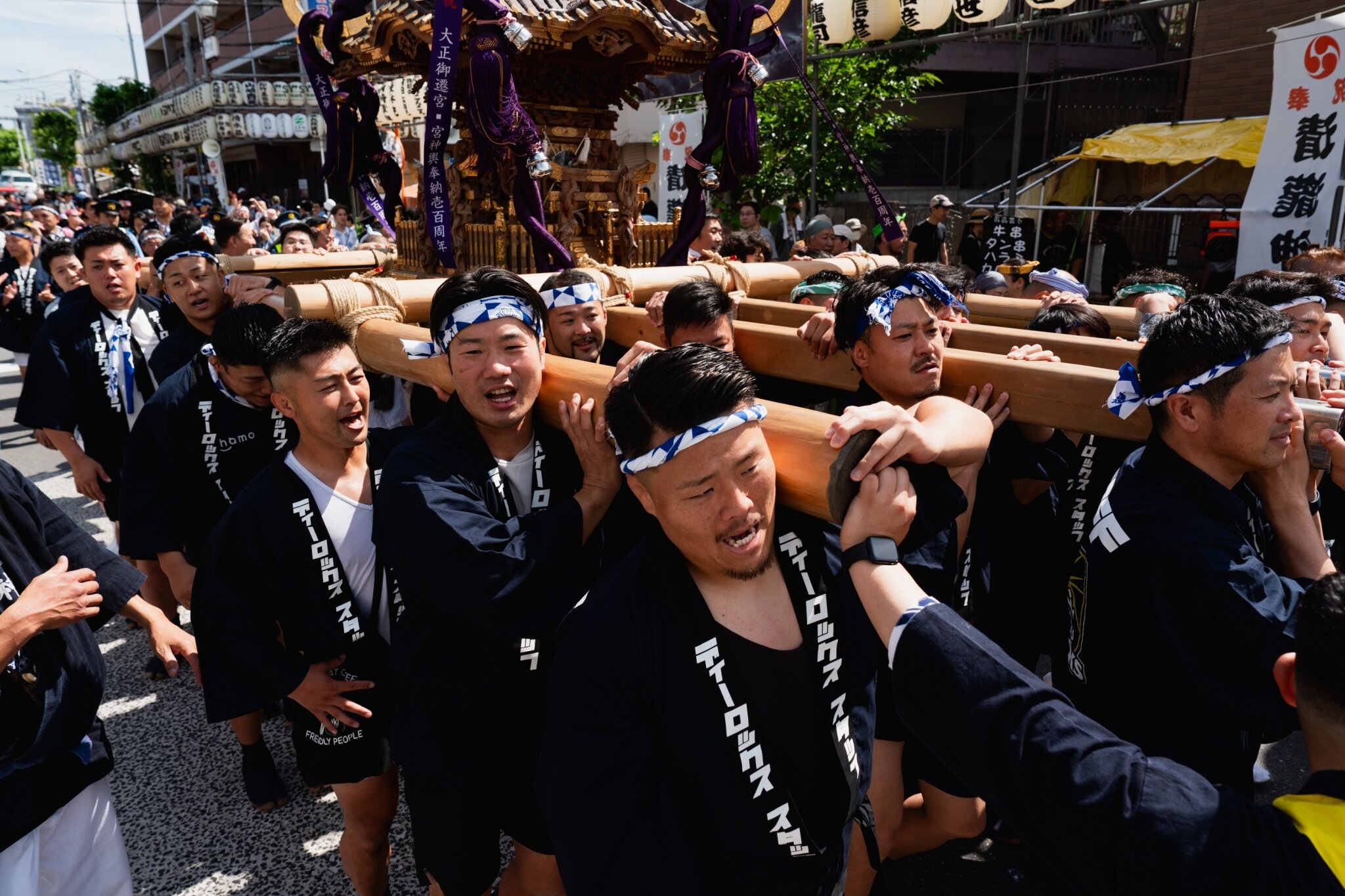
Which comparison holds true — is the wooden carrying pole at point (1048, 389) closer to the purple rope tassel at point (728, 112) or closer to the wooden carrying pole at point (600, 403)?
the wooden carrying pole at point (600, 403)

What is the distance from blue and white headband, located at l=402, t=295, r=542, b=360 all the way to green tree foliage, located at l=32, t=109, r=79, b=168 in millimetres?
70892

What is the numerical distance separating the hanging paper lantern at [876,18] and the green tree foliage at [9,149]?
90.7m

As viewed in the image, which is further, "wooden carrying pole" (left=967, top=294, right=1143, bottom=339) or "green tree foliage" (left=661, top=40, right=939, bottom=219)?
"green tree foliage" (left=661, top=40, right=939, bottom=219)

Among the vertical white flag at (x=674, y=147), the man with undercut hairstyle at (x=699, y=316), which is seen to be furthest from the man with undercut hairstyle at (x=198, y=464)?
the vertical white flag at (x=674, y=147)

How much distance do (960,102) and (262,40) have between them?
30145 mm

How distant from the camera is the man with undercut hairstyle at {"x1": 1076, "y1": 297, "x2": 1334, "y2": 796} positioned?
1.62 meters

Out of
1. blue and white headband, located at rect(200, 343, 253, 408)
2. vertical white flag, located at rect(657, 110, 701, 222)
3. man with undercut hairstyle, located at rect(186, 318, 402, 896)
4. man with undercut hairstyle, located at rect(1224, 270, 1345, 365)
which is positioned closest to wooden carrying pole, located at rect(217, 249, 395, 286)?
blue and white headband, located at rect(200, 343, 253, 408)

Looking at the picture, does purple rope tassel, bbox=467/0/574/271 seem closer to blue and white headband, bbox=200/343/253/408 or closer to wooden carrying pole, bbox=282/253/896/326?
wooden carrying pole, bbox=282/253/896/326

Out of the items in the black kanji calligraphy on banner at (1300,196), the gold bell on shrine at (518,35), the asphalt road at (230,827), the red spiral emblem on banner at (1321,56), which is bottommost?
the asphalt road at (230,827)

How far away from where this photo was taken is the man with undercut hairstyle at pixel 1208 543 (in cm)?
162

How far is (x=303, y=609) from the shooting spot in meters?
2.42

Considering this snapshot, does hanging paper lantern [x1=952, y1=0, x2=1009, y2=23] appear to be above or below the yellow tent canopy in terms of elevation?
above

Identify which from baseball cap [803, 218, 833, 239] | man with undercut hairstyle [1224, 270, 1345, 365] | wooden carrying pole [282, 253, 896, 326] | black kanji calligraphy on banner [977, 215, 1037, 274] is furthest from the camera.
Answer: baseball cap [803, 218, 833, 239]

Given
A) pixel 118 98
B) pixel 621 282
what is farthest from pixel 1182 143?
pixel 118 98
